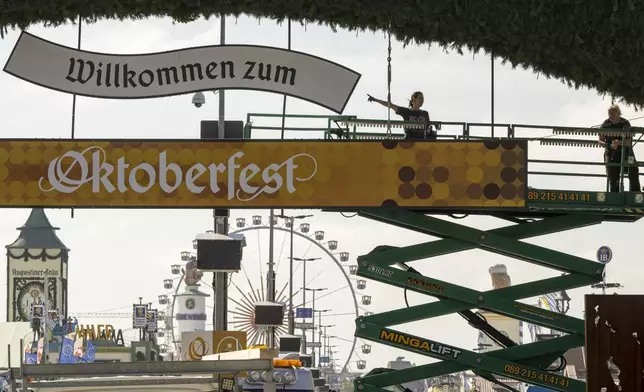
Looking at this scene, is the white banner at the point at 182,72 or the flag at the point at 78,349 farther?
the flag at the point at 78,349

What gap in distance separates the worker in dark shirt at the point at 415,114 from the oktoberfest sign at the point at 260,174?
90 centimetres

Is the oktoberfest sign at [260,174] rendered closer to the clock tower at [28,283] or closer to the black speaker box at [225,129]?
the black speaker box at [225,129]

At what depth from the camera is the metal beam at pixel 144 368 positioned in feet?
35.0

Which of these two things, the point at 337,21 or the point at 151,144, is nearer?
the point at 337,21

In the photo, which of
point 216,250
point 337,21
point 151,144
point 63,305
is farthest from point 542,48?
point 63,305

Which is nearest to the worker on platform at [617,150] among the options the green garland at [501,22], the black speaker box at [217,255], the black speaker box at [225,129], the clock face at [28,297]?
the green garland at [501,22]

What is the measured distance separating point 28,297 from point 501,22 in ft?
584

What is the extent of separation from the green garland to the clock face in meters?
170

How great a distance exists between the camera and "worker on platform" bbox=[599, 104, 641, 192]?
22.0m

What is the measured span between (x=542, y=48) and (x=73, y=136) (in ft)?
25.8

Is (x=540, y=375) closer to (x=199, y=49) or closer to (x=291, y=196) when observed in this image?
(x=291, y=196)

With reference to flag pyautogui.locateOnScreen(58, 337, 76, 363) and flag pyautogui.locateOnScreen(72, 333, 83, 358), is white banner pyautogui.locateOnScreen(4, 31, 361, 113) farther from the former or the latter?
flag pyautogui.locateOnScreen(72, 333, 83, 358)

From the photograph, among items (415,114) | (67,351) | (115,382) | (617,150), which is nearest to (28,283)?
(67,351)

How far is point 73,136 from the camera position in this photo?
21.5 m
